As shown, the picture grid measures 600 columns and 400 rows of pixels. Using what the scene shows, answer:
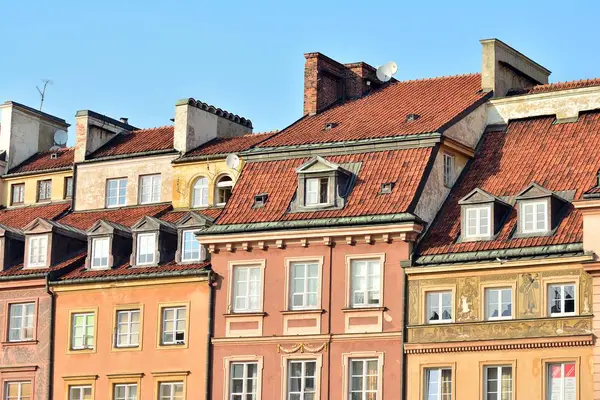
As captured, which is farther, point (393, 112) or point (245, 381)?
point (393, 112)

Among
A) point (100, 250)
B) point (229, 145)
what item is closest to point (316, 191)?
point (229, 145)

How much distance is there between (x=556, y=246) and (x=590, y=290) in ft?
6.28

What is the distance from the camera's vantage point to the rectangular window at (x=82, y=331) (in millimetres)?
63625

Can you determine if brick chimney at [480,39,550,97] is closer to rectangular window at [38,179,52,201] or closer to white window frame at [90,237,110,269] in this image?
white window frame at [90,237,110,269]

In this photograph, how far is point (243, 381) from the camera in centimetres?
5922

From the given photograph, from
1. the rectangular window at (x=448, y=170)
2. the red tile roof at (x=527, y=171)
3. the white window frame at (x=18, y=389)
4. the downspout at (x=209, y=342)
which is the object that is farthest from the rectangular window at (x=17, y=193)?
the red tile roof at (x=527, y=171)

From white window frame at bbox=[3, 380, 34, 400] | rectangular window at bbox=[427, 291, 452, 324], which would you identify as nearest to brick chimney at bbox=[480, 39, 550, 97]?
rectangular window at bbox=[427, 291, 452, 324]

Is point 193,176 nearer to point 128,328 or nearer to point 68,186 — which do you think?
point 68,186

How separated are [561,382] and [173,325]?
15.2m

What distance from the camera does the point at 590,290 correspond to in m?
52.9

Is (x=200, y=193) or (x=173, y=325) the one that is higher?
(x=200, y=193)

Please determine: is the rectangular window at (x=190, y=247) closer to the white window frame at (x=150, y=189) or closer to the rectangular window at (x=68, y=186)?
the white window frame at (x=150, y=189)

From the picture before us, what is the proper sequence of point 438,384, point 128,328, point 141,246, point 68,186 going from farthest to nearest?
point 68,186 → point 141,246 → point 128,328 → point 438,384

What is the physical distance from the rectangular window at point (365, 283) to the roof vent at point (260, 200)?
4488mm
